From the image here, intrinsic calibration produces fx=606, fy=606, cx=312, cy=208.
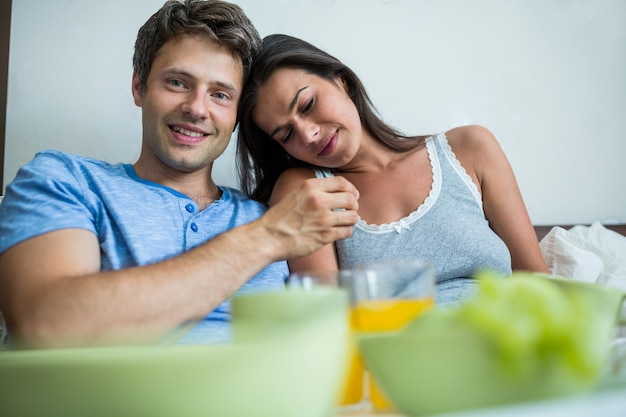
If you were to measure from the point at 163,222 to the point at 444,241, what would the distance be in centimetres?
67

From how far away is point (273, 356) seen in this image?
1.14 feet

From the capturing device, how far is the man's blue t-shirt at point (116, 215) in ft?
3.55

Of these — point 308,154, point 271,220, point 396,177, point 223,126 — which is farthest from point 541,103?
point 271,220

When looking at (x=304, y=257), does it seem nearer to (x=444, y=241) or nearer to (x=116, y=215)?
(x=444, y=241)

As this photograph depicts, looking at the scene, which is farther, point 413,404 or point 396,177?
point 396,177

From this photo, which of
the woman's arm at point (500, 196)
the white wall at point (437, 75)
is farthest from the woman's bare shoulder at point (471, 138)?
the white wall at point (437, 75)

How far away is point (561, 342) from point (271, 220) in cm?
81

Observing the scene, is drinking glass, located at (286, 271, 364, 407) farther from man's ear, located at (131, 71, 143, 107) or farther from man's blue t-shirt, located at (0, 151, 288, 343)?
man's ear, located at (131, 71, 143, 107)

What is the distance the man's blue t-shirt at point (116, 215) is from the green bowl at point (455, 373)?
0.65m

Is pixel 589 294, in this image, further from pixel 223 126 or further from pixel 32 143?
pixel 32 143

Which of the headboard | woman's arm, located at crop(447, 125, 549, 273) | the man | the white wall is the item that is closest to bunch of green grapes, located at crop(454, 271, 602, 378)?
the man

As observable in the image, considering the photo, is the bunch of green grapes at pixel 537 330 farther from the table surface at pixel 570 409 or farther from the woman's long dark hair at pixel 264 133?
the woman's long dark hair at pixel 264 133

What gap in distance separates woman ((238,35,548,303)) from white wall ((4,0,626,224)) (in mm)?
471

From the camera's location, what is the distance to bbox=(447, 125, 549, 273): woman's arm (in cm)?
156
